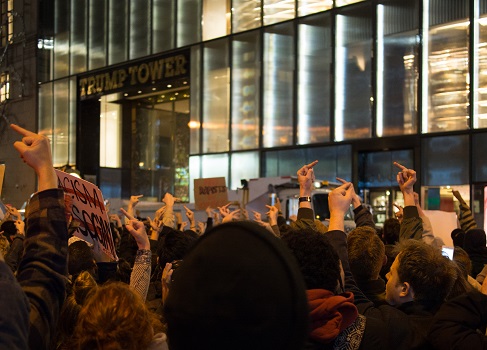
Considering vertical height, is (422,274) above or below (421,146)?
below

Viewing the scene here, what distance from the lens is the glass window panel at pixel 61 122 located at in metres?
31.5

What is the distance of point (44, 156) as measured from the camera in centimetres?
223

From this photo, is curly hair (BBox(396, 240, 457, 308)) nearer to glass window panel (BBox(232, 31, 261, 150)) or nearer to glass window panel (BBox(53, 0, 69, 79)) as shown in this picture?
glass window panel (BBox(232, 31, 261, 150))

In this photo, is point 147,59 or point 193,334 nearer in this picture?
point 193,334

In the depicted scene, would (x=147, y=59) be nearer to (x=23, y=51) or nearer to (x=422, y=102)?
(x=23, y=51)

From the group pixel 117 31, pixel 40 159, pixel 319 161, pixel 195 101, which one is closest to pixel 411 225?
pixel 40 159

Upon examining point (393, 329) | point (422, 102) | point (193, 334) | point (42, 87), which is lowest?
→ point (393, 329)

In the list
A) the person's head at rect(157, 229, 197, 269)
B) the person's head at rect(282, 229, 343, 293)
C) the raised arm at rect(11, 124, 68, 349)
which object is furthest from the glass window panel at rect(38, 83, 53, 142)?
the raised arm at rect(11, 124, 68, 349)

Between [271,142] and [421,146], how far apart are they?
212 inches

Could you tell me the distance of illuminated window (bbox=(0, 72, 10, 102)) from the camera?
1354 inches

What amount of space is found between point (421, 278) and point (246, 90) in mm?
20516

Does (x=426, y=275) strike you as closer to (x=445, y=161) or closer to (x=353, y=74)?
(x=445, y=161)

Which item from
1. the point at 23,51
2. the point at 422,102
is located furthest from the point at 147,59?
the point at 422,102

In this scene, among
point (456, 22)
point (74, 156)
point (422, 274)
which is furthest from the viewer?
point (74, 156)
